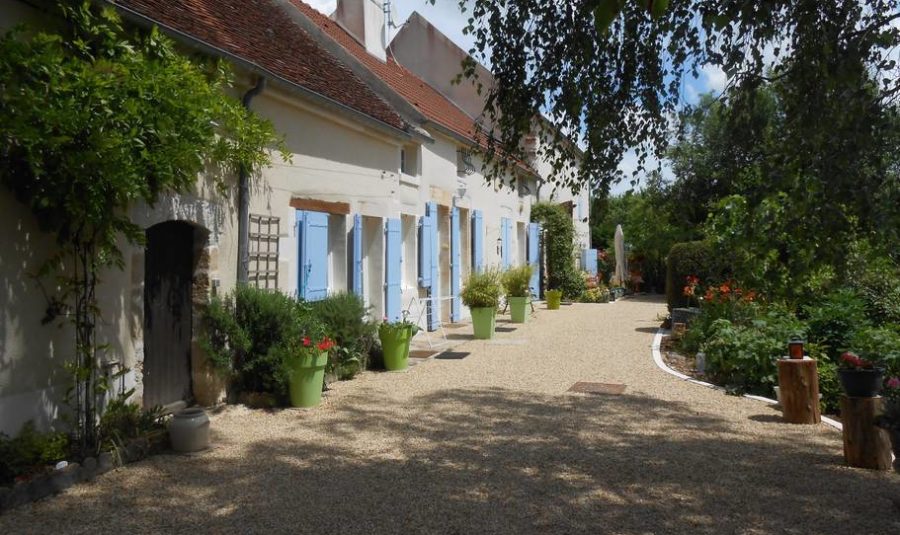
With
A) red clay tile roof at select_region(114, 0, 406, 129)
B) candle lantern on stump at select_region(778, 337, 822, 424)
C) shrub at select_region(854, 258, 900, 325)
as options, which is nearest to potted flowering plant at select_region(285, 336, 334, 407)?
red clay tile roof at select_region(114, 0, 406, 129)

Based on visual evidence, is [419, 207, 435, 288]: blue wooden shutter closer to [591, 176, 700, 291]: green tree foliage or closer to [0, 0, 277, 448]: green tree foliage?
[0, 0, 277, 448]: green tree foliage

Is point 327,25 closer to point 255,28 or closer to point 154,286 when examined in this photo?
point 255,28

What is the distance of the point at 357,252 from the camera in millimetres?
8820

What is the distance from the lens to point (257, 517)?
12.5 ft

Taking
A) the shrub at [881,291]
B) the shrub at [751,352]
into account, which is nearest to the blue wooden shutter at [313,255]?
the shrub at [751,352]

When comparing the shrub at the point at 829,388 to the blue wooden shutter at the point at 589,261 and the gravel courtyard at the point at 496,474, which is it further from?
the blue wooden shutter at the point at 589,261

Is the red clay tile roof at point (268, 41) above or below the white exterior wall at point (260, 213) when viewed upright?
above

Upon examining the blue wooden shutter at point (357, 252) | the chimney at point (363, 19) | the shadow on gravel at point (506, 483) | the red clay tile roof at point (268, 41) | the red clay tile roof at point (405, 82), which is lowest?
the shadow on gravel at point (506, 483)

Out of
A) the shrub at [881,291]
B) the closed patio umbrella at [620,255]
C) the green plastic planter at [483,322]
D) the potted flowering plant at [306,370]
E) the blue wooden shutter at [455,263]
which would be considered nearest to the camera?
the potted flowering plant at [306,370]

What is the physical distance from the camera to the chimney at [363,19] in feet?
45.9

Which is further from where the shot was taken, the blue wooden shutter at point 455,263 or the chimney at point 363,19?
the chimney at point 363,19

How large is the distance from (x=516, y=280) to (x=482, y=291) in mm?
2319

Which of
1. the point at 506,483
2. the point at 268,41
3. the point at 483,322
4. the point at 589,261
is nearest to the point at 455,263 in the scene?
the point at 483,322

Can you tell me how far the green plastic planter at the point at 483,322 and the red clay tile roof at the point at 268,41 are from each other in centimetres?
326
